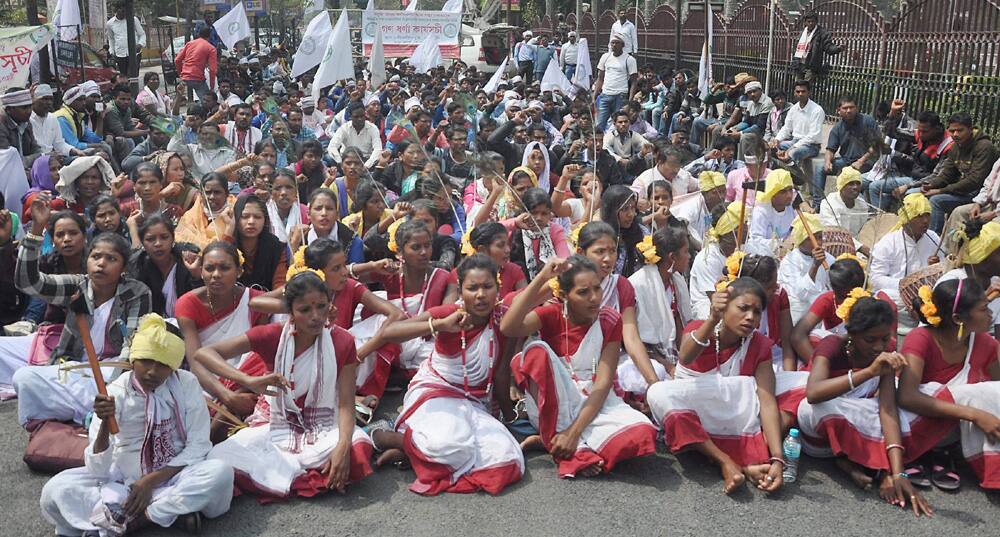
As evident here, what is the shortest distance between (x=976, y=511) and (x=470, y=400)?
221 centimetres

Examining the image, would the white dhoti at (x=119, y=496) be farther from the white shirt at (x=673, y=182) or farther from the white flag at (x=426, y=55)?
the white flag at (x=426, y=55)

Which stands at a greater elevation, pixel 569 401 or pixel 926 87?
pixel 926 87

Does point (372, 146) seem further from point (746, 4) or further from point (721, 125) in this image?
point (746, 4)

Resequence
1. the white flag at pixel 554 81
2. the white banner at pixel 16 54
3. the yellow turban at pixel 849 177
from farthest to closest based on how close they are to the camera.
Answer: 1. the white flag at pixel 554 81
2. the white banner at pixel 16 54
3. the yellow turban at pixel 849 177

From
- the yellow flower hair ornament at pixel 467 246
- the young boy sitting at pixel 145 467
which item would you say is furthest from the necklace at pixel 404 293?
the young boy sitting at pixel 145 467

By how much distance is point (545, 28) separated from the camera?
1329 inches

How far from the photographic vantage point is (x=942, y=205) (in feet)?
27.0

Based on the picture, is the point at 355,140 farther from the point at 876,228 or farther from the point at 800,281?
the point at 800,281

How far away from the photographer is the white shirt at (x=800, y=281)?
18.1ft

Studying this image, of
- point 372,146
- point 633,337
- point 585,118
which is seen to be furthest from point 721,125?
point 633,337

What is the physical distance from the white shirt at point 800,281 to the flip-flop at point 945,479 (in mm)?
1484

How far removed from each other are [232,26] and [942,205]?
1310cm

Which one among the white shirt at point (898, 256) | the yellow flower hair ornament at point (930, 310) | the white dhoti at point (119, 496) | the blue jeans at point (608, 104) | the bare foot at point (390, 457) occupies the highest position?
the blue jeans at point (608, 104)

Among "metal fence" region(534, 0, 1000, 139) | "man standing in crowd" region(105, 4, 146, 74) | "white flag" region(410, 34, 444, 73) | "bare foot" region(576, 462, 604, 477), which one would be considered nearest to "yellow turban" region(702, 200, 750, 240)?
"bare foot" region(576, 462, 604, 477)
